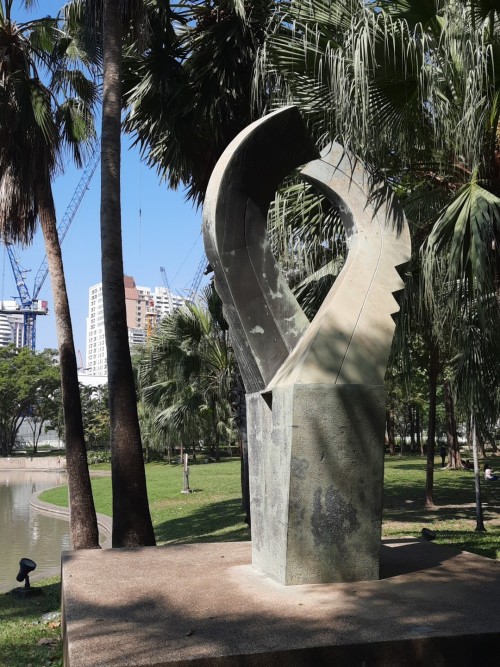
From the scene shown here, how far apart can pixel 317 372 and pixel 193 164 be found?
6842 mm

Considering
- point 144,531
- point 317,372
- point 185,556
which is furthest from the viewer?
point 144,531

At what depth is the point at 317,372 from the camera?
5180mm

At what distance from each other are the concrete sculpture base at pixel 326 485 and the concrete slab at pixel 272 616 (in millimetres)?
164

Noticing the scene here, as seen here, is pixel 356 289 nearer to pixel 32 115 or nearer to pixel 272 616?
pixel 272 616

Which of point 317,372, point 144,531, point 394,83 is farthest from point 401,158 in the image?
point 144,531

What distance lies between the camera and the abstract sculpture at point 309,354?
505cm

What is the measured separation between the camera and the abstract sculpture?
505 cm

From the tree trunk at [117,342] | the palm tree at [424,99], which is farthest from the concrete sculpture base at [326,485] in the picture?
the tree trunk at [117,342]

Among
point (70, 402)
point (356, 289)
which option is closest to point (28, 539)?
point (70, 402)

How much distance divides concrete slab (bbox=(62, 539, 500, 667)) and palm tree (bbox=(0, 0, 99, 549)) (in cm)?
484

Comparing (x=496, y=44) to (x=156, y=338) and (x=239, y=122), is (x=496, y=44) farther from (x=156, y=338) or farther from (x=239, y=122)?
(x=156, y=338)

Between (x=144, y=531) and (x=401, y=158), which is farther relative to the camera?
(x=144, y=531)

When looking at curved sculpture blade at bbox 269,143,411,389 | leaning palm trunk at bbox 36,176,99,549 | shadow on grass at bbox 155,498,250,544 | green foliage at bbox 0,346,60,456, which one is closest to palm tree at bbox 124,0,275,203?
leaning palm trunk at bbox 36,176,99,549

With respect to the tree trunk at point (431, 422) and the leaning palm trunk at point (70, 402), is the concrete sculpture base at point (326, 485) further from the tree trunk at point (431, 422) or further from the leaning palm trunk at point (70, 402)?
the tree trunk at point (431, 422)
